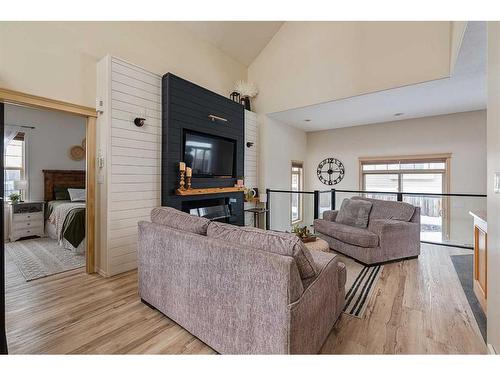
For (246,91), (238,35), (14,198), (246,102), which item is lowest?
(14,198)

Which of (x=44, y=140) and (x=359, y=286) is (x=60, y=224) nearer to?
(x=44, y=140)

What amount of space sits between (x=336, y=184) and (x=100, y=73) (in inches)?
222

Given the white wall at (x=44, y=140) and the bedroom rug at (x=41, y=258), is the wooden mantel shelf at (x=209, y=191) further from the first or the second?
the white wall at (x=44, y=140)

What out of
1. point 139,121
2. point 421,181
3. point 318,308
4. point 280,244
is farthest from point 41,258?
point 421,181

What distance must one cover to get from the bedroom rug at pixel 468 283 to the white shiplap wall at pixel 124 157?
3485 millimetres

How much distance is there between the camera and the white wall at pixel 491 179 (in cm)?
133

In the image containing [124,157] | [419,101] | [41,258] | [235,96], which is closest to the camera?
[124,157]

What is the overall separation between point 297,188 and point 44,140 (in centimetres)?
597

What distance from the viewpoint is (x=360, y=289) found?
2.51 metres

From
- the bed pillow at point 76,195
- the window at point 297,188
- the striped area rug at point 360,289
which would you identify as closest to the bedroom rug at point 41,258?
the bed pillow at point 76,195

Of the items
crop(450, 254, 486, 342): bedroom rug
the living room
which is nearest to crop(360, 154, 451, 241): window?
the living room

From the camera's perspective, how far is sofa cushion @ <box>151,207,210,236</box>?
178 cm

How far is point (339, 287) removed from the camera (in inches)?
73.3

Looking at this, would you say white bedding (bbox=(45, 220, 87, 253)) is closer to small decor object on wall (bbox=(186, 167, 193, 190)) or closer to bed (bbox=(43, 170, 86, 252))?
bed (bbox=(43, 170, 86, 252))
